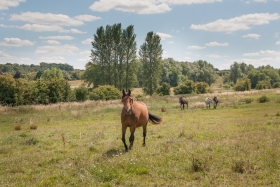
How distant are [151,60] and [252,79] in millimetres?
64972

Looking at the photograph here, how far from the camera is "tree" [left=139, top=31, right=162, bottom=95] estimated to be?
59.4m

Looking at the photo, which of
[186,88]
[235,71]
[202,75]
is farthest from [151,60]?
[235,71]

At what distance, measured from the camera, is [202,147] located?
30.0 feet

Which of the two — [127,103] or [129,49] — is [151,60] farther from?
[127,103]

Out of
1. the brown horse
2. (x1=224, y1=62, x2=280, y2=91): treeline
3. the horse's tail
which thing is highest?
(x1=224, y1=62, x2=280, y2=91): treeline

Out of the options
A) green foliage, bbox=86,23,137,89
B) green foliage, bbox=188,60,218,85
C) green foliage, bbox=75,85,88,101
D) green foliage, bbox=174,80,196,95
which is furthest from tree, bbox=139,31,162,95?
green foliage, bbox=188,60,218,85

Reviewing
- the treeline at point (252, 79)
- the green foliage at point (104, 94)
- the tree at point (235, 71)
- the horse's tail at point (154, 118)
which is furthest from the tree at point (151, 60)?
the tree at point (235, 71)

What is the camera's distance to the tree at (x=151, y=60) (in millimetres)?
59406

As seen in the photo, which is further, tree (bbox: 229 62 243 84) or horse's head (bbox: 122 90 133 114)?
tree (bbox: 229 62 243 84)

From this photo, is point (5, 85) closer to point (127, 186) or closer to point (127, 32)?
point (127, 32)

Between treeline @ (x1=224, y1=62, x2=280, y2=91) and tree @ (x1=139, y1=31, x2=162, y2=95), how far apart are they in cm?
3102

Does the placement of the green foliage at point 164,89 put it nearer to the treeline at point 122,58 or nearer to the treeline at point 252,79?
the treeline at point 122,58

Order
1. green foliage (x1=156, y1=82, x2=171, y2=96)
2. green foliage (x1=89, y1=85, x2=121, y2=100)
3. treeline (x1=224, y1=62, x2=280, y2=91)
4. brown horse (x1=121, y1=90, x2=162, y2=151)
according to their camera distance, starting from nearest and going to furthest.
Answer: brown horse (x1=121, y1=90, x2=162, y2=151) < green foliage (x1=89, y1=85, x2=121, y2=100) < green foliage (x1=156, y1=82, x2=171, y2=96) < treeline (x1=224, y1=62, x2=280, y2=91)

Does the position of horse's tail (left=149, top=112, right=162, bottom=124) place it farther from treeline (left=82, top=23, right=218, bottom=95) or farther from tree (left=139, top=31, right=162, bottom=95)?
tree (left=139, top=31, right=162, bottom=95)
